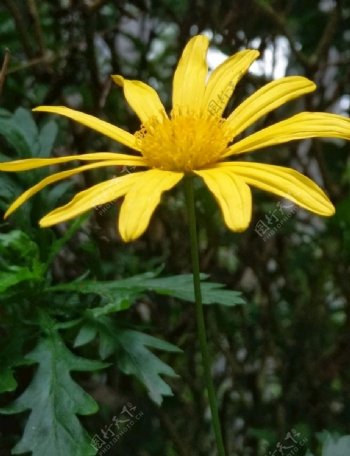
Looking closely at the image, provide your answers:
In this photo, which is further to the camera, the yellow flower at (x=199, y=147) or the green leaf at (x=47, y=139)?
the green leaf at (x=47, y=139)

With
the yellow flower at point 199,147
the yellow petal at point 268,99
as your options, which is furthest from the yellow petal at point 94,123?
the yellow petal at point 268,99

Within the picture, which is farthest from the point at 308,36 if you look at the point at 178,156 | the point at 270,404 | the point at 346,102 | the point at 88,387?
the point at 178,156

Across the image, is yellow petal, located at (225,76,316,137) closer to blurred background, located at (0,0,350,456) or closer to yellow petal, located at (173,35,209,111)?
yellow petal, located at (173,35,209,111)

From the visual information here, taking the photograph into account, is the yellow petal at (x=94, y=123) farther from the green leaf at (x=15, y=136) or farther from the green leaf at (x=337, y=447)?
the green leaf at (x=337, y=447)

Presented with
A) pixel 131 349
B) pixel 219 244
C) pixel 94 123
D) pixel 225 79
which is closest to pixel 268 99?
pixel 225 79

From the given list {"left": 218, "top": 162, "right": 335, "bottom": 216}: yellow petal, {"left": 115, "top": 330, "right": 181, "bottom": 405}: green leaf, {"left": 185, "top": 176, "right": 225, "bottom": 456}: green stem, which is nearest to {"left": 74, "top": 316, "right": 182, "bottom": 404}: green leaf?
{"left": 115, "top": 330, "right": 181, "bottom": 405}: green leaf
